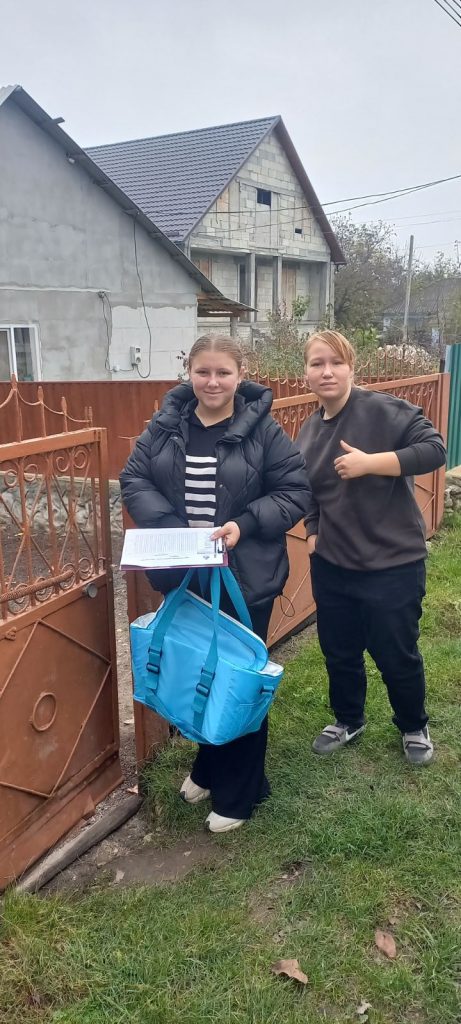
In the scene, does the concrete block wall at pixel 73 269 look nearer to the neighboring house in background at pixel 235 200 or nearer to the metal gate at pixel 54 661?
the neighboring house in background at pixel 235 200

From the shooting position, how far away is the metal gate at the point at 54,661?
2.28 metres

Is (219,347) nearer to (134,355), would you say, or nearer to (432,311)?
(134,355)

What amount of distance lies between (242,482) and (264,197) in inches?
888

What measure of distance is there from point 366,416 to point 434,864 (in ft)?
4.93

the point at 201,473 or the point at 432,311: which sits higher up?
the point at 432,311

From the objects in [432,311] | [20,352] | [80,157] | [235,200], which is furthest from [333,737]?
[432,311]

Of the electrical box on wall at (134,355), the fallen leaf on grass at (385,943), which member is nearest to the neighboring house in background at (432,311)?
the electrical box on wall at (134,355)

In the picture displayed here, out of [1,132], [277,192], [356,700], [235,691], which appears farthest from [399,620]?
[277,192]

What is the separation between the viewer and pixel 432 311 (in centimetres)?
3897

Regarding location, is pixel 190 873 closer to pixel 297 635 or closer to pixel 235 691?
pixel 235 691

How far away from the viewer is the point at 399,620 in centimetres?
267

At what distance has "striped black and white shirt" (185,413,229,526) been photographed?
231 centimetres

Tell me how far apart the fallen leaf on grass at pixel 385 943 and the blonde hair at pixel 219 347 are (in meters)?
1.73

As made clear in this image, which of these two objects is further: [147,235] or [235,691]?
[147,235]
